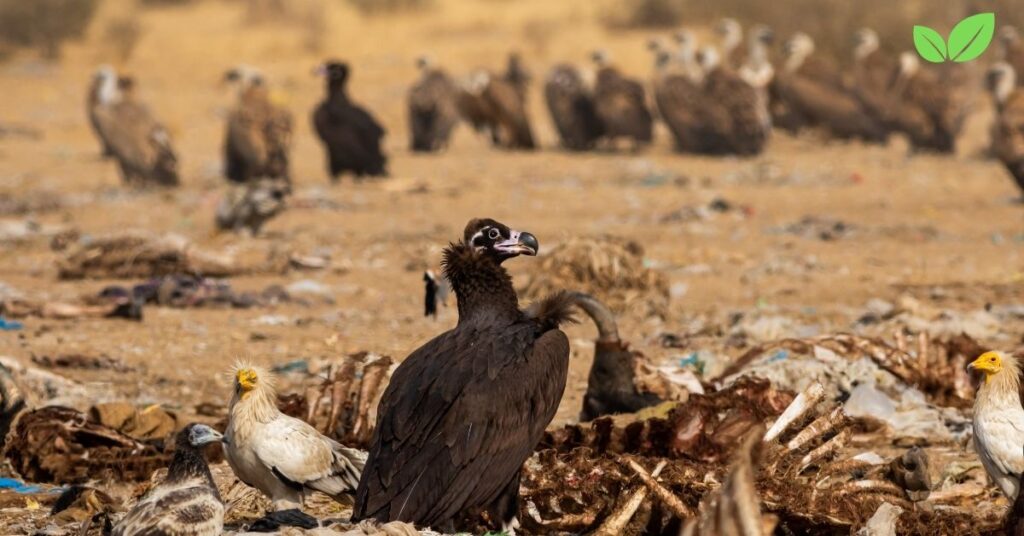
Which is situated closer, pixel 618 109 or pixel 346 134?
pixel 346 134

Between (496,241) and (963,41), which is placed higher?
(963,41)

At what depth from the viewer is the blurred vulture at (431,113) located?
23.3 metres

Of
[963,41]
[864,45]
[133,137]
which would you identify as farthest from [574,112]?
[963,41]

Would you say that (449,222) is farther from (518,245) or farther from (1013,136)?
(518,245)

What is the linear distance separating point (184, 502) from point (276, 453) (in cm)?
75

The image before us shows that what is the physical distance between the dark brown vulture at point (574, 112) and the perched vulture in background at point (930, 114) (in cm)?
417

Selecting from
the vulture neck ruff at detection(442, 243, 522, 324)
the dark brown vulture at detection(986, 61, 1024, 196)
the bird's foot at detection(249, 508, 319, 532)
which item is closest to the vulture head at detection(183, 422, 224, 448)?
the bird's foot at detection(249, 508, 319, 532)

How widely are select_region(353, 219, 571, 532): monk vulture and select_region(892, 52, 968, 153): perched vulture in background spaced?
57.1 ft

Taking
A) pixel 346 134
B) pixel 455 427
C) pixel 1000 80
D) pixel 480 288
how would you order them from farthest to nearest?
pixel 1000 80 < pixel 346 134 < pixel 480 288 < pixel 455 427

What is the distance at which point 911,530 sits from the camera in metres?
5.19

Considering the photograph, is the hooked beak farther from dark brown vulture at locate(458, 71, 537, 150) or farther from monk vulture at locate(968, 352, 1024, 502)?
dark brown vulture at locate(458, 71, 537, 150)

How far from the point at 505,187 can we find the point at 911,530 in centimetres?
1298

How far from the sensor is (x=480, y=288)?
5461mm

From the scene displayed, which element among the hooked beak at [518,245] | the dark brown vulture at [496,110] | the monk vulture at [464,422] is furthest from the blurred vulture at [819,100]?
the monk vulture at [464,422]
